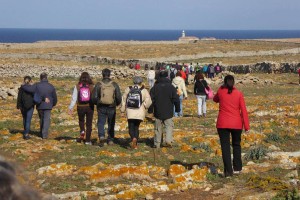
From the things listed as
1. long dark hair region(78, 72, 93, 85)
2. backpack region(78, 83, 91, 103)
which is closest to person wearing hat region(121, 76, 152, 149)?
backpack region(78, 83, 91, 103)

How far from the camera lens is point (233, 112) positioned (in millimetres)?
11055

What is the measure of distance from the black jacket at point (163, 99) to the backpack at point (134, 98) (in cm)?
49

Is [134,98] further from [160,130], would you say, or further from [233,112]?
[233,112]

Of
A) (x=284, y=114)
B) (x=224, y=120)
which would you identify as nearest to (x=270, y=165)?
(x=224, y=120)

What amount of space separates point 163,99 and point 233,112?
3.78 m

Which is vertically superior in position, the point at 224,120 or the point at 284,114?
the point at 224,120

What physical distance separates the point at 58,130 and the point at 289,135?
838 centimetres

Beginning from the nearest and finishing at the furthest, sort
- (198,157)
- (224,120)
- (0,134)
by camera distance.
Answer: (224,120)
(198,157)
(0,134)

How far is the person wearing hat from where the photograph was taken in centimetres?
1430

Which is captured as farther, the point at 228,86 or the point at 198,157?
the point at 198,157

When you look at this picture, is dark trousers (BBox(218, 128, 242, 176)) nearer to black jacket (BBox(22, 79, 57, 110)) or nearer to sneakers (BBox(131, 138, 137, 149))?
sneakers (BBox(131, 138, 137, 149))

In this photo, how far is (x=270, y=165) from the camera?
12.0 meters

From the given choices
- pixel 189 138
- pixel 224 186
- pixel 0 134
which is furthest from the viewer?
pixel 0 134

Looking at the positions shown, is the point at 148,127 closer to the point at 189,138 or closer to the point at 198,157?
the point at 189,138
